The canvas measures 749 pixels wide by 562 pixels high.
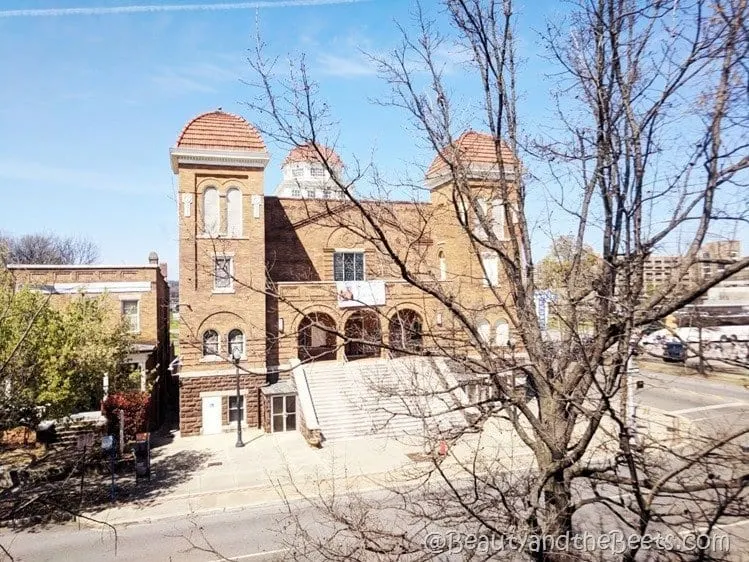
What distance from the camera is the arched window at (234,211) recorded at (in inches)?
886

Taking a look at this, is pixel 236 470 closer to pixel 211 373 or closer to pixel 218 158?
pixel 211 373

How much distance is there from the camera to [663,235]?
4.76 metres

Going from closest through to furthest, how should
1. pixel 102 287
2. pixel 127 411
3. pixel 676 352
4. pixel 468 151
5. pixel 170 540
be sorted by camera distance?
pixel 676 352 → pixel 468 151 → pixel 170 540 → pixel 127 411 → pixel 102 287

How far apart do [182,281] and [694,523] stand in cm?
2039

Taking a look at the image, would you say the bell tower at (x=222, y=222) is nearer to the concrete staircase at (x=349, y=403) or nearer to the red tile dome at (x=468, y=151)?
the concrete staircase at (x=349, y=403)

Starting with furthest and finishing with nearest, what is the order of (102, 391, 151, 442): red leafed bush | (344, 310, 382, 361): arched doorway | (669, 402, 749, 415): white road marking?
(669, 402, 749, 415): white road marking, (102, 391, 151, 442): red leafed bush, (344, 310, 382, 361): arched doorway

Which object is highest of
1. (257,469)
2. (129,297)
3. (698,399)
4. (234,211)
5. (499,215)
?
(234,211)

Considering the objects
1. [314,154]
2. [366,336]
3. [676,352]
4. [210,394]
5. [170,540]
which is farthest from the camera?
[210,394]

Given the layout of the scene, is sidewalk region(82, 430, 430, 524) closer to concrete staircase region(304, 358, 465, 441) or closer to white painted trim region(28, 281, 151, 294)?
concrete staircase region(304, 358, 465, 441)

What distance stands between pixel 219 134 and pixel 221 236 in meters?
4.76

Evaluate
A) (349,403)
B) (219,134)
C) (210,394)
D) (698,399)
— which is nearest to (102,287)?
(210,394)

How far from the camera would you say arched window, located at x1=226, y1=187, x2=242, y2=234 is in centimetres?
2252

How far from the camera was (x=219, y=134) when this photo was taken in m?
22.6

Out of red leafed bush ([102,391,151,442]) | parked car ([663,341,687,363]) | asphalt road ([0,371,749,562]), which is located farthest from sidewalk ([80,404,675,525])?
parked car ([663,341,687,363])
